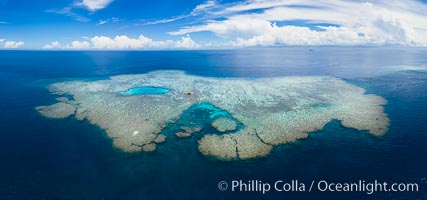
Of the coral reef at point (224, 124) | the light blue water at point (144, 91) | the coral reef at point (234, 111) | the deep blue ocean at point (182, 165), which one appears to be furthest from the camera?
the light blue water at point (144, 91)

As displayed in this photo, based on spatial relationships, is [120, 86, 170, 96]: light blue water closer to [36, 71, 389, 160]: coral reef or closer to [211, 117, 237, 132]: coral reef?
[36, 71, 389, 160]: coral reef

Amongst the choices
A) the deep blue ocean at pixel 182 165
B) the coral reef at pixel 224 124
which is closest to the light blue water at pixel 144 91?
the deep blue ocean at pixel 182 165

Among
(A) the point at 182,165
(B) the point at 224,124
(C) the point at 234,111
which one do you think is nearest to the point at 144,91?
(C) the point at 234,111

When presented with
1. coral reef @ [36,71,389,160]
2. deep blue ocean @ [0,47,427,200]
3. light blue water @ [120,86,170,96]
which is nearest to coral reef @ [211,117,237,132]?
coral reef @ [36,71,389,160]

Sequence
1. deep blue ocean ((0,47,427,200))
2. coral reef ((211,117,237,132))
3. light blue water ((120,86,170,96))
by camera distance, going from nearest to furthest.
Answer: deep blue ocean ((0,47,427,200)), coral reef ((211,117,237,132)), light blue water ((120,86,170,96))

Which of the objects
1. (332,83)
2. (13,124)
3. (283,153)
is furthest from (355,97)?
(13,124)

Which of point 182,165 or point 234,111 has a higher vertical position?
point 234,111

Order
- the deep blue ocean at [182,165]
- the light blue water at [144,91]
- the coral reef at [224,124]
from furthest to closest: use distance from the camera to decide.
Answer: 1. the light blue water at [144,91]
2. the coral reef at [224,124]
3. the deep blue ocean at [182,165]

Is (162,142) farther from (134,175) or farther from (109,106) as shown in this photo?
(109,106)

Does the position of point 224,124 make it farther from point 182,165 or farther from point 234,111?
point 182,165

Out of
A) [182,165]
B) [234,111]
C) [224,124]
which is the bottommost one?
[182,165]

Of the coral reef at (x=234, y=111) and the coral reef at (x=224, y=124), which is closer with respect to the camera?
the coral reef at (x=234, y=111)

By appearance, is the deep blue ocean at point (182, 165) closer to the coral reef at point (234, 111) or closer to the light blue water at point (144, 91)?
the coral reef at point (234, 111)
